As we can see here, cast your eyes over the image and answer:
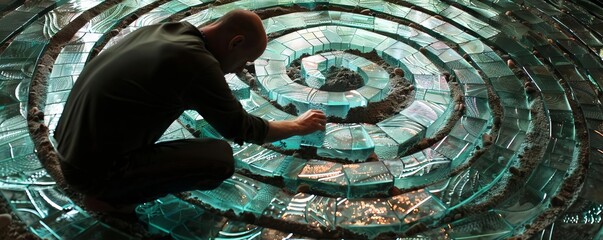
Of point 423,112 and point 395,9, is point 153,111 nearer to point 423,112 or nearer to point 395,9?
point 423,112

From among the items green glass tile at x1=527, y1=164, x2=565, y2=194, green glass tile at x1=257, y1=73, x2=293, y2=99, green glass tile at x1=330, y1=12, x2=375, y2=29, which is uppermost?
green glass tile at x1=330, y1=12, x2=375, y2=29

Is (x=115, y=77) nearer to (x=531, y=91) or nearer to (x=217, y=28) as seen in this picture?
(x=217, y=28)

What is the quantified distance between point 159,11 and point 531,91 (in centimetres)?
325

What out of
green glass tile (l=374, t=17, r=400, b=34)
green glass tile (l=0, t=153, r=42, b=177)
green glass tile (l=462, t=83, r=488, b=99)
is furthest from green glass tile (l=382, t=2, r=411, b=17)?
green glass tile (l=0, t=153, r=42, b=177)

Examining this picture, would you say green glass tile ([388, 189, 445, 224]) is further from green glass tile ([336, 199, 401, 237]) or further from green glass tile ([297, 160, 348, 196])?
green glass tile ([297, 160, 348, 196])

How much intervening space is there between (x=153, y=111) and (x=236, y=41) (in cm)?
50

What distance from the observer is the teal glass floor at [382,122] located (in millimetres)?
2988

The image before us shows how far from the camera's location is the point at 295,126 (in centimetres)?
295

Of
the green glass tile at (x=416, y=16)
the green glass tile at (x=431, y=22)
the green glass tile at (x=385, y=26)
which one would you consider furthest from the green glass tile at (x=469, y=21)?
the green glass tile at (x=385, y=26)

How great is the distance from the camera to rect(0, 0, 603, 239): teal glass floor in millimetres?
2988

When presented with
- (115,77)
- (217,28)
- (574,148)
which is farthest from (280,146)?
(574,148)

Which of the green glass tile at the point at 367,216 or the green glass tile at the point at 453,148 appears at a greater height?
the green glass tile at the point at 453,148

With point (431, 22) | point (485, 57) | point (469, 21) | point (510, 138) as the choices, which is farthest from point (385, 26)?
point (510, 138)

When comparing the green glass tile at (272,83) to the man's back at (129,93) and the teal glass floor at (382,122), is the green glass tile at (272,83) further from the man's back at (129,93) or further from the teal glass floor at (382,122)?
the man's back at (129,93)
